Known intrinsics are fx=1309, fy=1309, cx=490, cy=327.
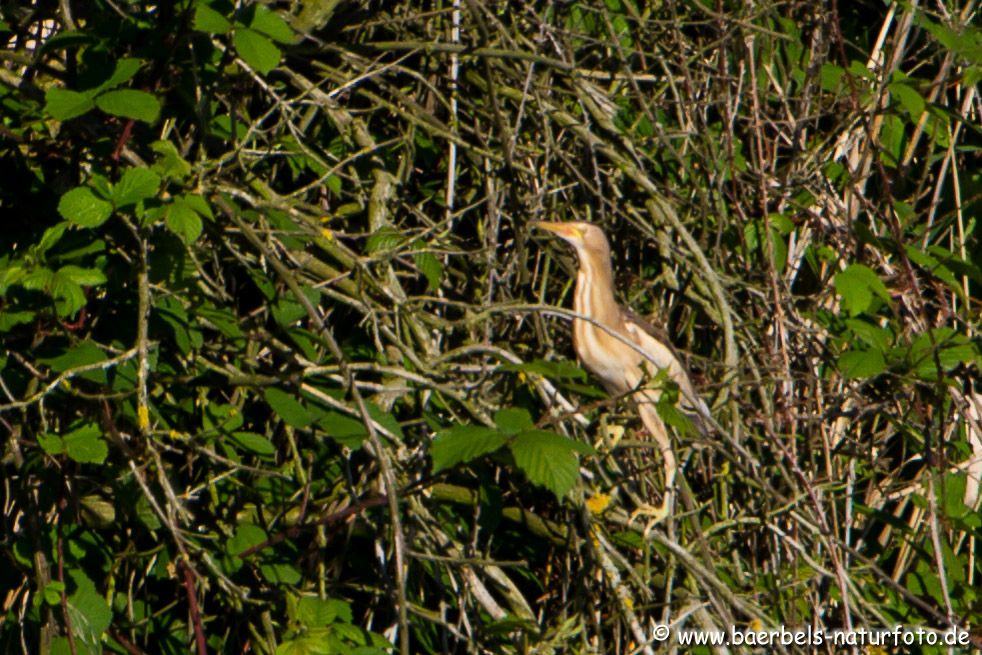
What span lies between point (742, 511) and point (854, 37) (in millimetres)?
1306

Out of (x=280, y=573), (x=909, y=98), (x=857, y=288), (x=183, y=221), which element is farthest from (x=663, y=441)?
(x=183, y=221)

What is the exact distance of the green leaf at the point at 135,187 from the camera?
177 cm

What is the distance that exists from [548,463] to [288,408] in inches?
16.5

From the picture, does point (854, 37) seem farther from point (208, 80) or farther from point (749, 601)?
point (208, 80)

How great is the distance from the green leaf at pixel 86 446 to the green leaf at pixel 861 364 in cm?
125

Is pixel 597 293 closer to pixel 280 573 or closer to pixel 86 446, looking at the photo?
pixel 280 573

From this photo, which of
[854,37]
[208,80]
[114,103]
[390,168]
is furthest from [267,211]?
[854,37]

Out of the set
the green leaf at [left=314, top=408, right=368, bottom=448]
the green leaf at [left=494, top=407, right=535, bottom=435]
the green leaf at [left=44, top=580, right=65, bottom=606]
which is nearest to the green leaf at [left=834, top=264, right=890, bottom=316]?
the green leaf at [left=494, top=407, right=535, bottom=435]

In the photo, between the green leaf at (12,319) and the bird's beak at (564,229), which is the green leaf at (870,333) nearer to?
the bird's beak at (564,229)

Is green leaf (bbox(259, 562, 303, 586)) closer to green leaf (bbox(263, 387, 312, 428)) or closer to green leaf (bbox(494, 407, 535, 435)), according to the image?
green leaf (bbox(263, 387, 312, 428))

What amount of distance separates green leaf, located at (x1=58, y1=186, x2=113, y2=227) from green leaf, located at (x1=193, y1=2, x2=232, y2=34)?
0.27m

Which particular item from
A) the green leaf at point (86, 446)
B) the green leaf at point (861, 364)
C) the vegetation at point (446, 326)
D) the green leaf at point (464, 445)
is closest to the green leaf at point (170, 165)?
the vegetation at point (446, 326)

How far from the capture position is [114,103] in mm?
1786

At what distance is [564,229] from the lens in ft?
7.93
